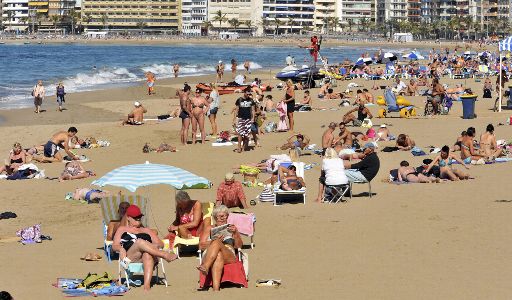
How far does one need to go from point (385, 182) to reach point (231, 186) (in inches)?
124

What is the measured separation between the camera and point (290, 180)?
14.3 meters

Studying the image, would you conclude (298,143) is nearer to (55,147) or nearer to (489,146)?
(489,146)

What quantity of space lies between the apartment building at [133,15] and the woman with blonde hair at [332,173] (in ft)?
550

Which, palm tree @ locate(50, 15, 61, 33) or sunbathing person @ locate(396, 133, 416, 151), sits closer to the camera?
sunbathing person @ locate(396, 133, 416, 151)

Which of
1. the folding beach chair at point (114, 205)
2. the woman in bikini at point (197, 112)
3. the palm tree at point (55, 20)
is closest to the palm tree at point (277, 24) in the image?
the palm tree at point (55, 20)

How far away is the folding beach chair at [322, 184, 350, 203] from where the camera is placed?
1405cm

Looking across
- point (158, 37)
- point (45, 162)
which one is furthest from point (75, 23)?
point (45, 162)

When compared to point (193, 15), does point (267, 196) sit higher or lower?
lower

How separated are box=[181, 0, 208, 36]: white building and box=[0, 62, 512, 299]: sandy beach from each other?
163446mm

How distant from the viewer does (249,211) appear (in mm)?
13664

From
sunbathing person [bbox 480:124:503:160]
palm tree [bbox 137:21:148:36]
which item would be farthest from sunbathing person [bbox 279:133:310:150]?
palm tree [bbox 137:21:148:36]

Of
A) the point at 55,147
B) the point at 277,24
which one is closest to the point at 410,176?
the point at 55,147

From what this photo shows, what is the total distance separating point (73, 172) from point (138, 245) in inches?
298

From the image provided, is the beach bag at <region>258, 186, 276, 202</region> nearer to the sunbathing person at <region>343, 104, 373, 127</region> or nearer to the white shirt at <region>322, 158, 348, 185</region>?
the white shirt at <region>322, 158, 348, 185</region>
